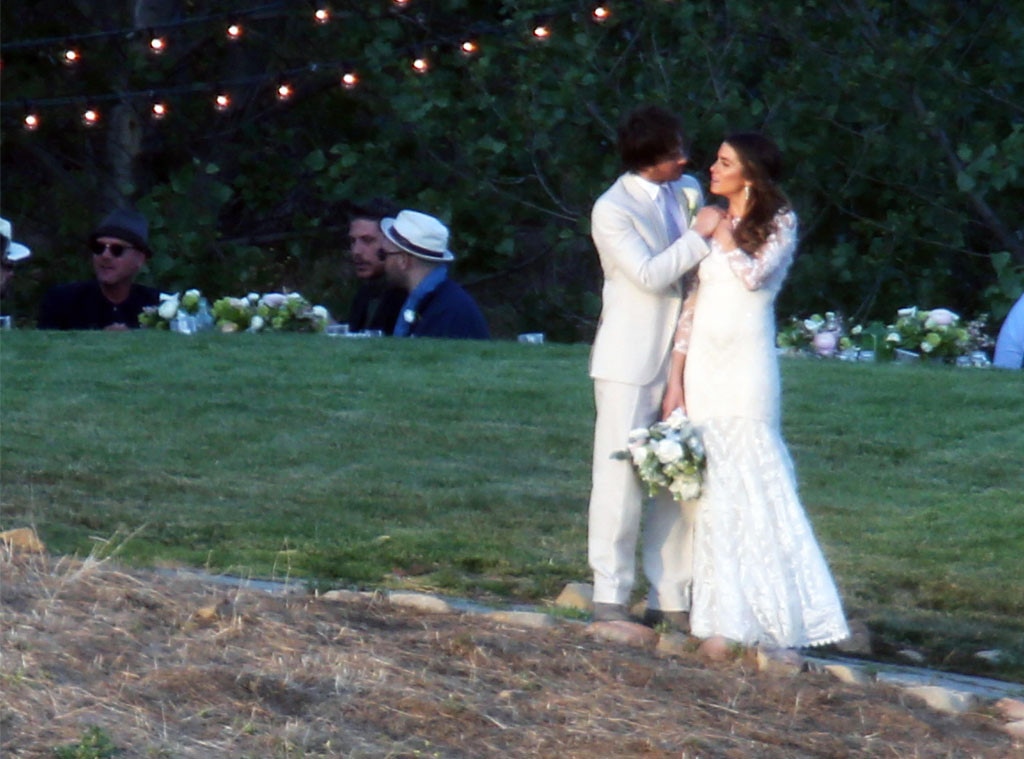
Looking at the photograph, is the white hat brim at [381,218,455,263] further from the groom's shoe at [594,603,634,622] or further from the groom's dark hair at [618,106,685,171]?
the groom's shoe at [594,603,634,622]

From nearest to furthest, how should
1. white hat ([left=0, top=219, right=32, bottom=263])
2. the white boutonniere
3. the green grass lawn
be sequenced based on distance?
the white boutonniere < the green grass lawn < white hat ([left=0, top=219, right=32, bottom=263])

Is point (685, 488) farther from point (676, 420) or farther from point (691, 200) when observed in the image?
point (691, 200)

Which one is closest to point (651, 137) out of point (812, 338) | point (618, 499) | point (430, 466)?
point (618, 499)

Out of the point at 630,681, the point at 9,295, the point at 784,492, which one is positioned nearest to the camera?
the point at 630,681

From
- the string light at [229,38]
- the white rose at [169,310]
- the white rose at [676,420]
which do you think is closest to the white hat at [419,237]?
the white rose at [169,310]

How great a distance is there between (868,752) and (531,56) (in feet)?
37.6

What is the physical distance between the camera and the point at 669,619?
20.3 ft

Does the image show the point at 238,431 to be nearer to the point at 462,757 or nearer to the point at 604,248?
the point at 604,248

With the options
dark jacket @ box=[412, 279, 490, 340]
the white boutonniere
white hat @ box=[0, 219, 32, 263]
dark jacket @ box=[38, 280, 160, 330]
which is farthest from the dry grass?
dark jacket @ box=[38, 280, 160, 330]

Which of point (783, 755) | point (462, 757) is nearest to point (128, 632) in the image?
point (462, 757)

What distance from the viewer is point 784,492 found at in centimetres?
593

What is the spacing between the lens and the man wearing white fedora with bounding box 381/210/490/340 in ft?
36.7

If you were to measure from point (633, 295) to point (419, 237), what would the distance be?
5.23m

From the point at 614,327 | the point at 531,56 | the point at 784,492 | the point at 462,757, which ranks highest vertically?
the point at 531,56
